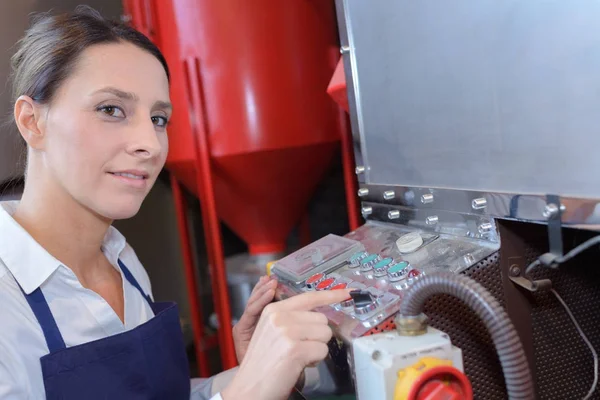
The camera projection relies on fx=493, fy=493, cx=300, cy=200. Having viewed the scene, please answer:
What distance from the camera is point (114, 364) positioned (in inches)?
30.5

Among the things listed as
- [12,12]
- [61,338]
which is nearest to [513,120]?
[61,338]

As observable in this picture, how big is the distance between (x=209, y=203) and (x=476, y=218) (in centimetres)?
91

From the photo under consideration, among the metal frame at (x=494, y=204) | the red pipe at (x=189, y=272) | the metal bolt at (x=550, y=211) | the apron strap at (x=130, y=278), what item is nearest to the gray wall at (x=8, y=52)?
the red pipe at (x=189, y=272)

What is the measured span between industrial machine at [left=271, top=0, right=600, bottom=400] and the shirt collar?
0.38 metres

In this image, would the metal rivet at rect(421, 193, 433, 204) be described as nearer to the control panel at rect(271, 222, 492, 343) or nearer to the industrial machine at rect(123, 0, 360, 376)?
the control panel at rect(271, 222, 492, 343)

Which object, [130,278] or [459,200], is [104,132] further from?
[459,200]

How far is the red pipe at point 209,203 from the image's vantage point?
140cm

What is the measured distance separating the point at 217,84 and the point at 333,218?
86 cm

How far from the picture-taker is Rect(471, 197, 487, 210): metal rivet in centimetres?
63

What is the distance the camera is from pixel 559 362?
614mm

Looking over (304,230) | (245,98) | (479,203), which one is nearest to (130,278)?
(245,98)

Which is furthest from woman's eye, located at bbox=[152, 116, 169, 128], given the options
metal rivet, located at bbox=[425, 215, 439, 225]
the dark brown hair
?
metal rivet, located at bbox=[425, 215, 439, 225]

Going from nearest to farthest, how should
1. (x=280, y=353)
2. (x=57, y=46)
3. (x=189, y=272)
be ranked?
(x=280, y=353) < (x=57, y=46) < (x=189, y=272)

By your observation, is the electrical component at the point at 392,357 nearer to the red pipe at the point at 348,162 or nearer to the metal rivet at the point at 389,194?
the metal rivet at the point at 389,194
